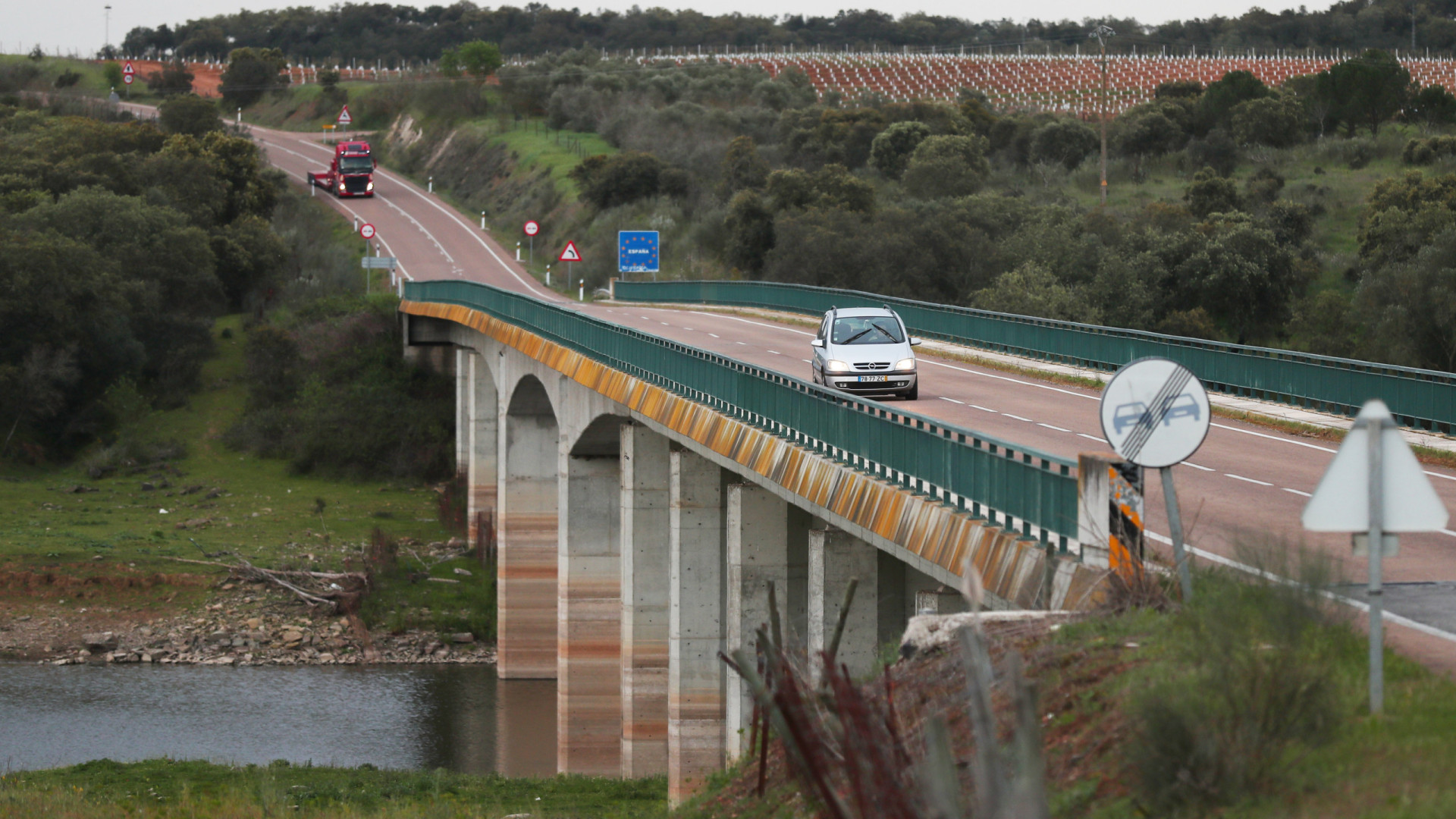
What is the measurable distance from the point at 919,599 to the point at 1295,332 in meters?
41.8

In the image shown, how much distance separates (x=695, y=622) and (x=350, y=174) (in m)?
81.9

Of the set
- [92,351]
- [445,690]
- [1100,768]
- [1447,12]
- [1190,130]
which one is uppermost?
[1447,12]

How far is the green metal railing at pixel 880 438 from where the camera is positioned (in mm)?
12297

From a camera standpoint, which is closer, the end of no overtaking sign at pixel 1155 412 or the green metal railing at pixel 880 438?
the end of no overtaking sign at pixel 1155 412

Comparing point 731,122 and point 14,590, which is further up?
point 731,122

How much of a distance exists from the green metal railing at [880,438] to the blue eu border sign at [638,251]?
1280 inches

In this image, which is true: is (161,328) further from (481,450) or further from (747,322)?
(747,322)

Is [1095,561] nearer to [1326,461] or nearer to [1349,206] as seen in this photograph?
[1326,461]

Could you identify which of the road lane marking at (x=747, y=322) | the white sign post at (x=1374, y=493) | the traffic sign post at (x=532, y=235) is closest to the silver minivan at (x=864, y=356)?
the road lane marking at (x=747, y=322)

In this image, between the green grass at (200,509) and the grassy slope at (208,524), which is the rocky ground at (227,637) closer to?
the grassy slope at (208,524)

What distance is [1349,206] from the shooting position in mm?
67312

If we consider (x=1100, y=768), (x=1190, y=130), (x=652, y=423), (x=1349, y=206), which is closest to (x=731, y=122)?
(x=1190, y=130)

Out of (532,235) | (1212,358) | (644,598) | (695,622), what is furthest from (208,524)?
(1212,358)

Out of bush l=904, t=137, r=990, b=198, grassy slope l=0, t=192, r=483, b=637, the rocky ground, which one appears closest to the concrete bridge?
the rocky ground
